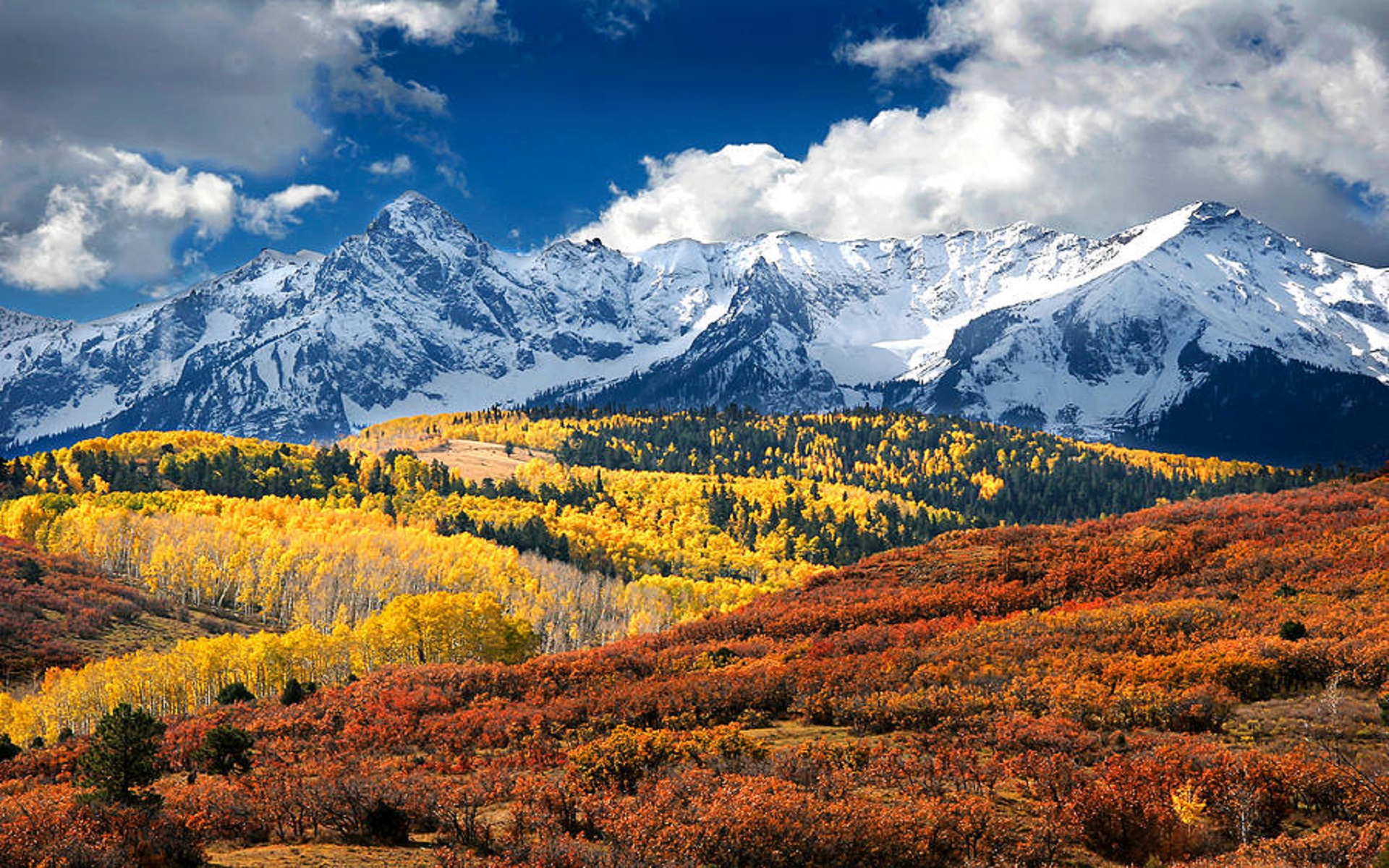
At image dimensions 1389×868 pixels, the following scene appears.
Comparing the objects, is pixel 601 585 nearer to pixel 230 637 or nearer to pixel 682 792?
pixel 230 637

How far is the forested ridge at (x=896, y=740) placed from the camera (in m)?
20.1

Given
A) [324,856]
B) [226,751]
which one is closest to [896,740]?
[324,856]

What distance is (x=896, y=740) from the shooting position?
30.1 metres

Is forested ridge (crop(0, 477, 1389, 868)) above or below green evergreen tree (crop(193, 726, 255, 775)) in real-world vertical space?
above

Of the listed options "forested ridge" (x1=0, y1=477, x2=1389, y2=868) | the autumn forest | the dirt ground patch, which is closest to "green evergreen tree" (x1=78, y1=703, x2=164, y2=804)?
the autumn forest

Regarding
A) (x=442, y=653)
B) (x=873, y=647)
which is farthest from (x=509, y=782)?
(x=442, y=653)

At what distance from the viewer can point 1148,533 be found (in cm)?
6062

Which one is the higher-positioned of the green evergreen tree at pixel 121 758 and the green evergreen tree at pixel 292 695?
the green evergreen tree at pixel 121 758

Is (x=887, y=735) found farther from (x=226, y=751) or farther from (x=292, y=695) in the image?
(x=292, y=695)

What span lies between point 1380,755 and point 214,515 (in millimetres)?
204146

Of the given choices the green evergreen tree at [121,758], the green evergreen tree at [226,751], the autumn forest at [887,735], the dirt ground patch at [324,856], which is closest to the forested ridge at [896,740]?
the autumn forest at [887,735]

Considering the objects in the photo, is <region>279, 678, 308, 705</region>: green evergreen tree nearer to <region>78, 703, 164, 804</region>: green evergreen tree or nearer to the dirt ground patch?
<region>78, 703, 164, 804</region>: green evergreen tree

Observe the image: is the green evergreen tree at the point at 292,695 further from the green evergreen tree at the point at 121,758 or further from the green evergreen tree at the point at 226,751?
the green evergreen tree at the point at 121,758

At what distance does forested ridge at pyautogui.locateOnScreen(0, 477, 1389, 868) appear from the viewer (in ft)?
65.9
